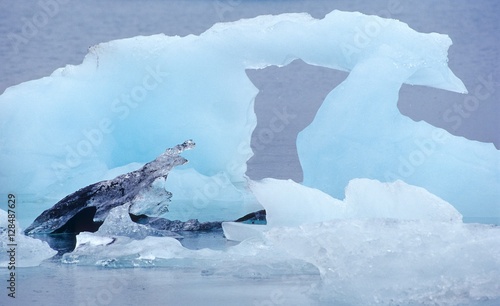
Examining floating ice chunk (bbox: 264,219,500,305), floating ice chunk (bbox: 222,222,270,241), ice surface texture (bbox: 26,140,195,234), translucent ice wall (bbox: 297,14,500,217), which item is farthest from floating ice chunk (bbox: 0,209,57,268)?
translucent ice wall (bbox: 297,14,500,217)

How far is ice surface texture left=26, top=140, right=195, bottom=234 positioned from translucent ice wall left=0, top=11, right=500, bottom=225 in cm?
30

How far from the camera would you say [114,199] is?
18.2ft

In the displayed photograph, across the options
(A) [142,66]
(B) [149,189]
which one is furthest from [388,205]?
(A) [142,66]

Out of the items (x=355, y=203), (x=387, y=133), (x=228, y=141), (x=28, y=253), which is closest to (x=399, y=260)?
(x=355, y=203)

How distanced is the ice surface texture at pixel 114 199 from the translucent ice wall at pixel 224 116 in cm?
30

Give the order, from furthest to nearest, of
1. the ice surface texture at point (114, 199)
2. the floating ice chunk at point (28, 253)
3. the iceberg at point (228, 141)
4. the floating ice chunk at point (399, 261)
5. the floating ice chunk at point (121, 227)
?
the ice surface texture at point (114, 199), the floating ice chunk at point (121, 227), the iceberg at point (228, 141), the floating ice chunk at point (28, 253), the floating ice chunk at point (399, 261)

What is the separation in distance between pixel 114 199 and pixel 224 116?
3.29ft

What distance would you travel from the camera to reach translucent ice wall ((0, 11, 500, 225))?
521 centimetres

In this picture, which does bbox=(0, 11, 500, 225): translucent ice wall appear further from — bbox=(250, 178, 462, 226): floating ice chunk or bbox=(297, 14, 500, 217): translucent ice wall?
bbox=(250, 178, 462, 226): floating ice chunk

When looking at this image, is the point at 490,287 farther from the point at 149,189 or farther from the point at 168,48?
the point at 168,48

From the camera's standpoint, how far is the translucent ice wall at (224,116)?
521cm

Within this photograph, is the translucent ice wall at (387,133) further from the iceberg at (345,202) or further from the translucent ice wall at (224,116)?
the iceberg at (345,202)

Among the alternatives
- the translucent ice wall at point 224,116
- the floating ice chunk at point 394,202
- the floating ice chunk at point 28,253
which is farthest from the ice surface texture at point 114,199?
the floating ice chunk at point 394,202

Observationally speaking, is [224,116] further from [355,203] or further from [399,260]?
[399,260]
